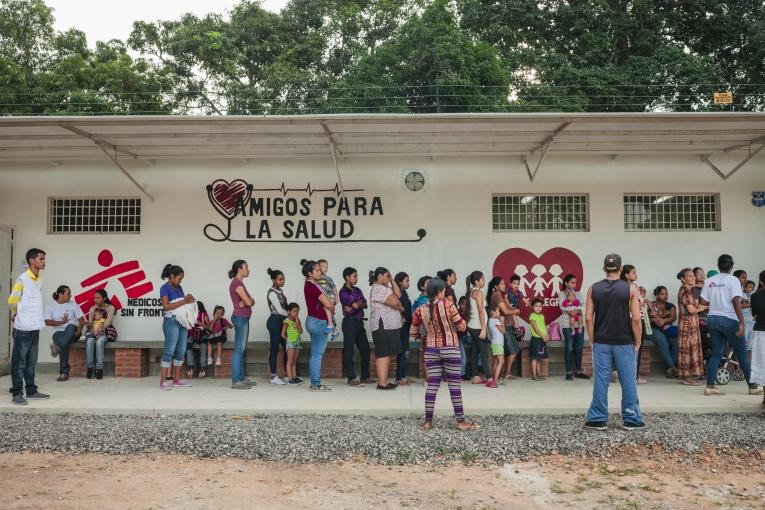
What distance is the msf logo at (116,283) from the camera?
11.0 metres

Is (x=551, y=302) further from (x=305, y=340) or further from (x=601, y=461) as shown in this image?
(x=601, y=461)

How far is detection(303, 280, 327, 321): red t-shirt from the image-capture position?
28.2 feet

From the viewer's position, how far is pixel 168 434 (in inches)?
250

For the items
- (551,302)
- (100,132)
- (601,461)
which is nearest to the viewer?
(601,461)

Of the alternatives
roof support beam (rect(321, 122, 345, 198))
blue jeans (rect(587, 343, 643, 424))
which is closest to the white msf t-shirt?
blue jeans (rect(587, 343, 643, 424))

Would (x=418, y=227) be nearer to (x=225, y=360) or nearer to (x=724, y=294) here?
(x=225, y=360)

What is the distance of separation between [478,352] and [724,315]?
318cm

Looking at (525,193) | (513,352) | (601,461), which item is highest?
(525,193)

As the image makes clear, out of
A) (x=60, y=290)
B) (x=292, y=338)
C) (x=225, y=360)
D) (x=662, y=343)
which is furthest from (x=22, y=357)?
(x=662, y=343)

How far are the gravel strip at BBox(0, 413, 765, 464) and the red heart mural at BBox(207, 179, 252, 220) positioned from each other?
4712mm

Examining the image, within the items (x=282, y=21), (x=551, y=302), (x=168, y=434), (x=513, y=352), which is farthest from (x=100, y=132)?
(x=282, y=21)

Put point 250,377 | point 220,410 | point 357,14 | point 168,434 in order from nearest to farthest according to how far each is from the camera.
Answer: point 168,434 < point 220,410 < point 250,377 < point 357,14

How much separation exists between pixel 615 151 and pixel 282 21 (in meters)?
16.2

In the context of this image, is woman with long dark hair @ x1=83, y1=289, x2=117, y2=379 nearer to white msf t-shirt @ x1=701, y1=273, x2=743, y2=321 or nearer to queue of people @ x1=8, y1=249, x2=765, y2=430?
A: queue of people @ x1=8, y1=249, x2=765, y2=430
